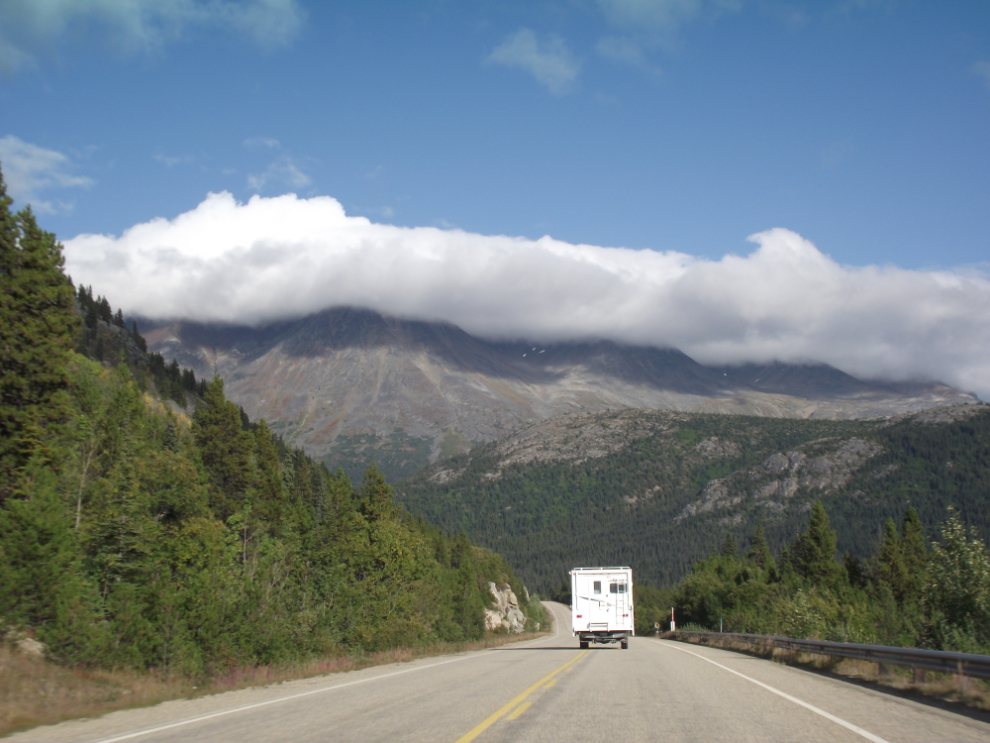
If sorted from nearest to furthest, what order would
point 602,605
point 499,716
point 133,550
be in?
1. point 499,716
2. point 133,550
3. point 602,605

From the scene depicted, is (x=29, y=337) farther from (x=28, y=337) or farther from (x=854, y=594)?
(x=854, y=594)

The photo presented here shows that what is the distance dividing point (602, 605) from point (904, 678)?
21498 millimetres

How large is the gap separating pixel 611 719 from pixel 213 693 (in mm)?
9773

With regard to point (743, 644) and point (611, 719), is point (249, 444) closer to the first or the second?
point (743, 644)

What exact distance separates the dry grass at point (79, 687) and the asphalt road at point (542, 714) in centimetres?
64

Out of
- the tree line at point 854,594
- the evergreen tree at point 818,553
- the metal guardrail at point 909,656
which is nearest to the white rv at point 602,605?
the tree line at point 854,594

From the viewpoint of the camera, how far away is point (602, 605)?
37344 millimetres

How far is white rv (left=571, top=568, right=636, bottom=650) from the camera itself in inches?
1462

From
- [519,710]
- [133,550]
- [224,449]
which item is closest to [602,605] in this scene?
[133,550]

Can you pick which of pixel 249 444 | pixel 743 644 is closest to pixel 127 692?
pixel 743 644

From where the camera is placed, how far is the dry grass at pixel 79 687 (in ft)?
39.5

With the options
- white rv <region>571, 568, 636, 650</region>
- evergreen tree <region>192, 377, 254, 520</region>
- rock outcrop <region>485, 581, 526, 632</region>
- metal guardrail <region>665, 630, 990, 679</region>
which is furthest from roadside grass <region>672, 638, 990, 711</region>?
rock outcrop <region>485, 581, 526, 632</region>

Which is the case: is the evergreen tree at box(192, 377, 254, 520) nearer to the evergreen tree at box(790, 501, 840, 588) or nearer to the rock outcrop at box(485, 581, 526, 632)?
the rock outcrop at box(485, 581, 526, 632)

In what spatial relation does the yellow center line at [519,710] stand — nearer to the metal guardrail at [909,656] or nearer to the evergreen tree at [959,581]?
the metal guardrail at [909,656]
